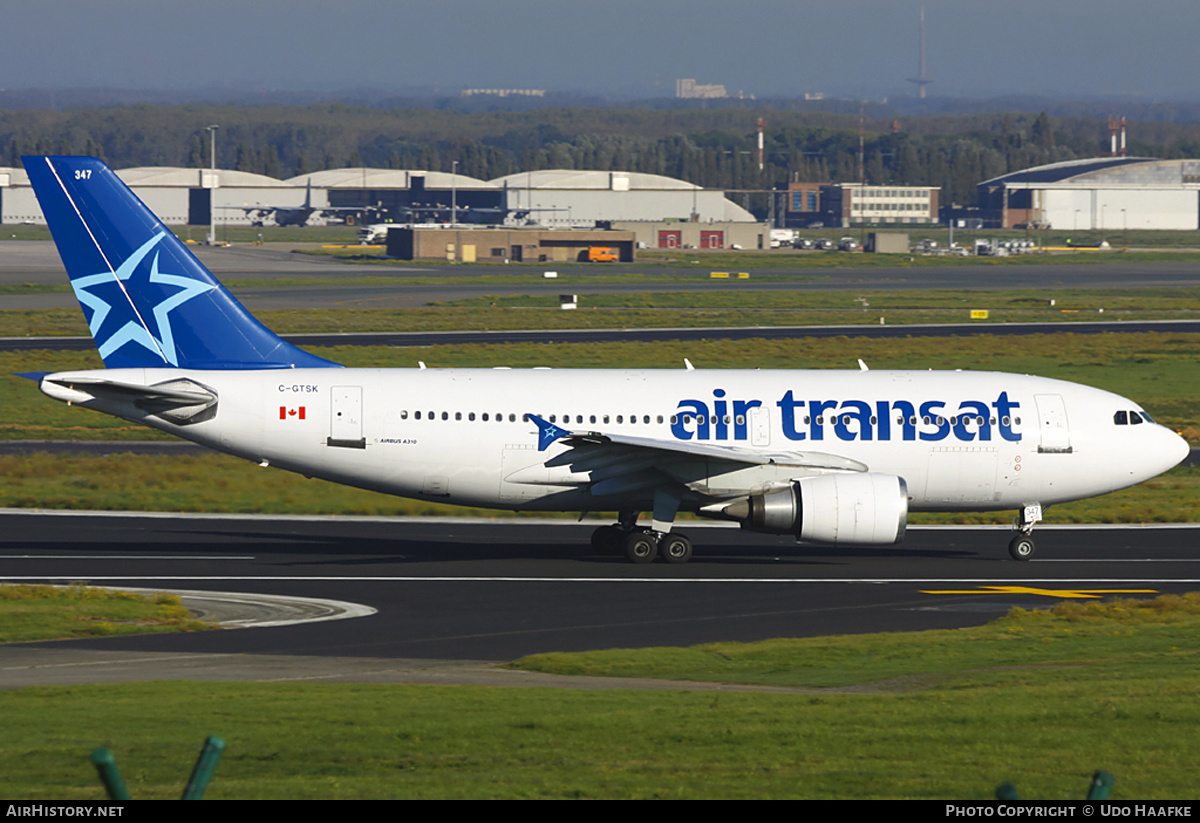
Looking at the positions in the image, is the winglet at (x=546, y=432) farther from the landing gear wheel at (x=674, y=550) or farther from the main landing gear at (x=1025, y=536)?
the main landing gear at (x=1025, y=536)

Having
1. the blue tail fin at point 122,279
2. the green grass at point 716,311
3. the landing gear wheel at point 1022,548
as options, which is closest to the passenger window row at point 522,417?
the blue tail fin at point 122,279

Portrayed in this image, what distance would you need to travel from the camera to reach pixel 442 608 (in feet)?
94.0

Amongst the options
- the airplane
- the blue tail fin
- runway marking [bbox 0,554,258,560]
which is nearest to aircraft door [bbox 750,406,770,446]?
the airplane

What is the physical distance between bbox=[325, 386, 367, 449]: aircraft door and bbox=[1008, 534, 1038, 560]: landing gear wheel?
16090mm

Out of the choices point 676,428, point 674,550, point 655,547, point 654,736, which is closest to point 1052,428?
point 676,428

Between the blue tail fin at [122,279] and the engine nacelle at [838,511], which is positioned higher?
the blue tail fin at [122,279]

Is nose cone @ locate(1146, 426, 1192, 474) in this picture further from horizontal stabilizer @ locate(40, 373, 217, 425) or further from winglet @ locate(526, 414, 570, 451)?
horizontal stabilizer @ locate(40, 373, 217, 425)

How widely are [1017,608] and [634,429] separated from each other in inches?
398

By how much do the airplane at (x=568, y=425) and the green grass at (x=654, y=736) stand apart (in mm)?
10995

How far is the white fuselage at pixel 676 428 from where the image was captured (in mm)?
33656

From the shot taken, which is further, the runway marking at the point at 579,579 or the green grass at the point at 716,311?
the green grass at the point at 716,311

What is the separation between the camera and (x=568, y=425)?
3447cm

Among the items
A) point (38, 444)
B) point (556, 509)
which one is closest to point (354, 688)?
point (556, 509)

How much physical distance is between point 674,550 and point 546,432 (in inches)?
169
